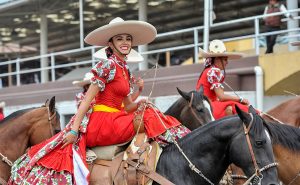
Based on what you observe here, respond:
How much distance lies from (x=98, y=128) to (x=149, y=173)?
686 mm

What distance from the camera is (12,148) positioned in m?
7.03

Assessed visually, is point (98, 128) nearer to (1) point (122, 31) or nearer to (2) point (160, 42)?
(1) point (122, 31)

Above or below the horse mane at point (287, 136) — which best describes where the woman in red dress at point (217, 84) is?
above

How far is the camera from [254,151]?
463cm

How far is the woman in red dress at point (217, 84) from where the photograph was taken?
786cm

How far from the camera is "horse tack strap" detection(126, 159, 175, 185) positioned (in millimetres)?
4973

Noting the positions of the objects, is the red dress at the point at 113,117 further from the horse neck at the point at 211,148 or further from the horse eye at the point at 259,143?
the horse eye at the point at 259,143

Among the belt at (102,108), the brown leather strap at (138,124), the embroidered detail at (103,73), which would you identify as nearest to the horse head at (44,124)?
the belt at (102,108)

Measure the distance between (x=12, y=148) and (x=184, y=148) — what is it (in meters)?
2.69

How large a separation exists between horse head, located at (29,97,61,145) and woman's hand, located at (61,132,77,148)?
5.45 feet

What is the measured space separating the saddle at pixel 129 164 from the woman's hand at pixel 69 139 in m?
0.26

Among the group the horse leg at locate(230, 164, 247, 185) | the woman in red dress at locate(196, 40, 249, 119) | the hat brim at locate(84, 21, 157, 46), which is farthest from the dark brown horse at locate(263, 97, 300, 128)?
the hat brim at locate(84, 21, 157, 46)

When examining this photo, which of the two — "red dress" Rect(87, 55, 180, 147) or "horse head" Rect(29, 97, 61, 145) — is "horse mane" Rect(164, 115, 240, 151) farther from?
"horse head" Rect(29, 97, 61, 145)

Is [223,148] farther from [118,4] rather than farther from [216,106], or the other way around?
[118,4]
